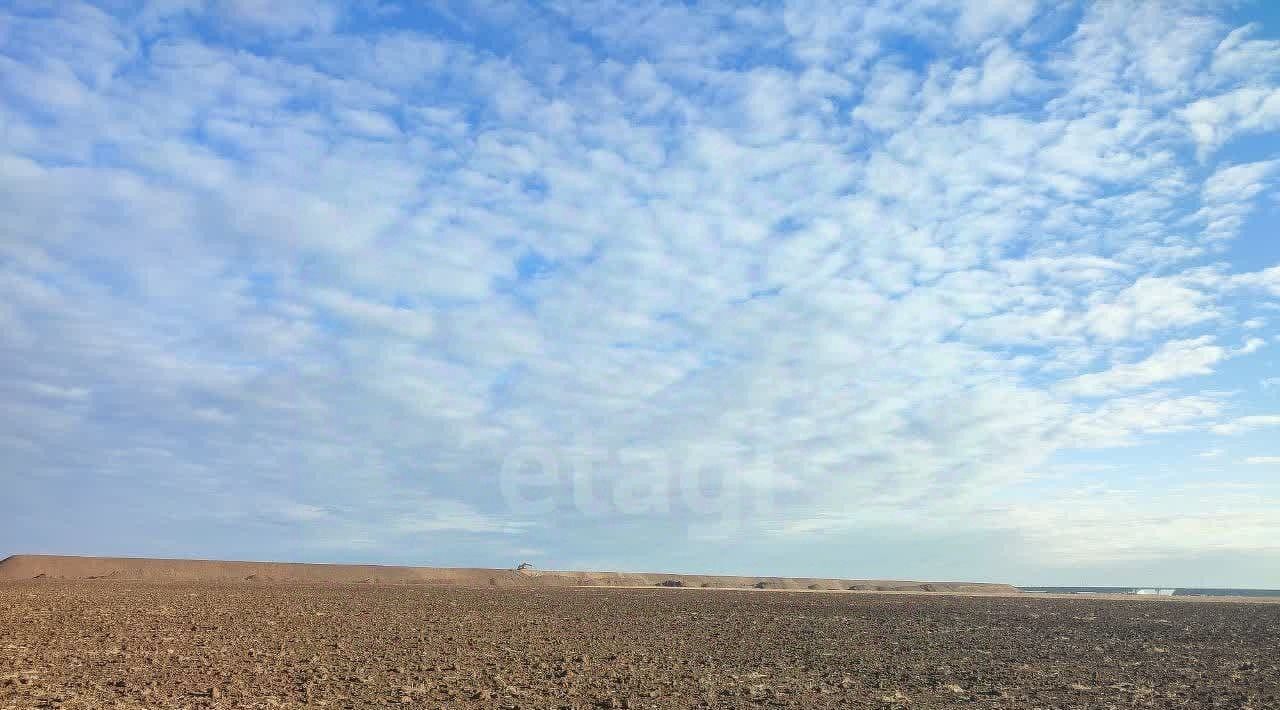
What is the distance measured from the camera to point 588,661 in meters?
21.3

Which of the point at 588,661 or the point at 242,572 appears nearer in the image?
the point at 588,661

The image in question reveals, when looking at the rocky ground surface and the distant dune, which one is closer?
the rocky ground surface

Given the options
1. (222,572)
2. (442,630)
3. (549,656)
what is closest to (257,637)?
(442,630)

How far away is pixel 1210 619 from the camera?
47688 millimetres

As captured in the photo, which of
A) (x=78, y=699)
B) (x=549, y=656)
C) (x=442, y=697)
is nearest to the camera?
(x=78, y=699)

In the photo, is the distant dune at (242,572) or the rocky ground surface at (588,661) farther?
the distant dune at (242,572)

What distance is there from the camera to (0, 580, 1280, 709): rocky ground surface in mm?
16500

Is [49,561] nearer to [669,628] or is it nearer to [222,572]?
[222,572]

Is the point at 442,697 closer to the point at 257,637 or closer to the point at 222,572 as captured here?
the point at 257,637

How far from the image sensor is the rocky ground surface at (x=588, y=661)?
54.1 feet

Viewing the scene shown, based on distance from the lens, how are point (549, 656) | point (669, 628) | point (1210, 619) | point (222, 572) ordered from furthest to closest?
point (222, 572)
point (1210, 619)
point (669, 628)
point (549, 656)

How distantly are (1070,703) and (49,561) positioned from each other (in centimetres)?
11629

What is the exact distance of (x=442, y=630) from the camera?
28594mm

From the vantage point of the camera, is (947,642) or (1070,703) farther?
(947,642)
